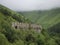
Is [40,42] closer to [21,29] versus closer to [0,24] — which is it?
[21,29]

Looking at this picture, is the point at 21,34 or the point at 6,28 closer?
the point at 6,28

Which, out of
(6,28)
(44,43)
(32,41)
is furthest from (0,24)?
(44,43)

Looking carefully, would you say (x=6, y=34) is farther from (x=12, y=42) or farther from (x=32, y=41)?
(x=32, y=41)

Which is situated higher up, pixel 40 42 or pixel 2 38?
pixel 2 38

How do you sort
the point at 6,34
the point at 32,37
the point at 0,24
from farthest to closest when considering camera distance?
1. the point at 32,37
2. the point at 0,24
3. the point at 6,34

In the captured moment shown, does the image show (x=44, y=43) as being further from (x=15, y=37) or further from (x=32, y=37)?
(x=15, y=37)

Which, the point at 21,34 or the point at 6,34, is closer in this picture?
the point at 6,34

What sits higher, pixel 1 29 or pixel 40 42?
pixel 1 29

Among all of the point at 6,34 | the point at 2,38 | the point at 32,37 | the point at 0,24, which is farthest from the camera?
the point at 32,37
